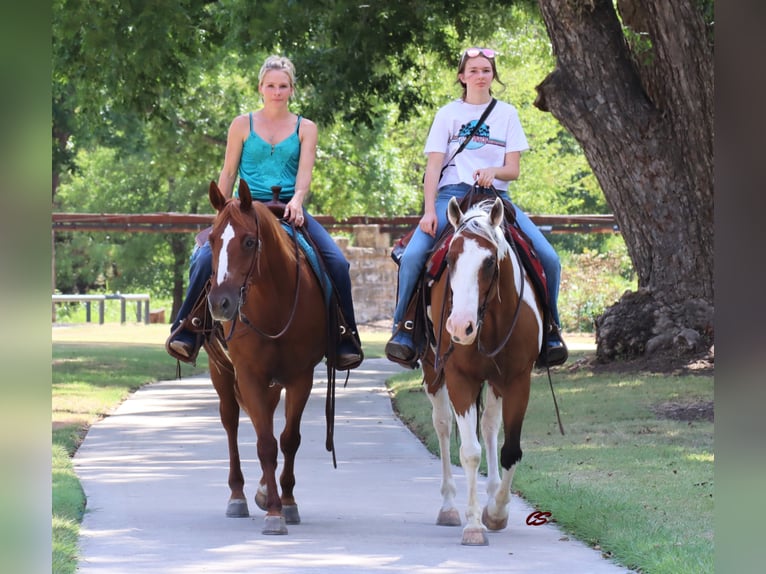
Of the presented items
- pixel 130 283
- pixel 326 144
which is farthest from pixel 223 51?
pixel 130 283

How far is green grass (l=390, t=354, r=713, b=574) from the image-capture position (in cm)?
735

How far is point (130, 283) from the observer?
2178 inches

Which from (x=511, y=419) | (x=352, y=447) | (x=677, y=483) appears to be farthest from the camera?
(x=352, y=447)

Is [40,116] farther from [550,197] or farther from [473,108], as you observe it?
[550,197]

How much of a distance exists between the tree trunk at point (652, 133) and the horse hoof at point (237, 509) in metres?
11.1

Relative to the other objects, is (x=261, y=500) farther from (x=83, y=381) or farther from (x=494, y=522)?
(x=83, y=381)

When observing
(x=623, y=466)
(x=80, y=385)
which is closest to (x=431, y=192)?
(x=623, y=466)

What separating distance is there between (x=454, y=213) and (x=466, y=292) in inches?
24.3

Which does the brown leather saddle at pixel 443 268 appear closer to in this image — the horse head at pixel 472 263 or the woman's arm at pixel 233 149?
the horse head at pixel 472 263

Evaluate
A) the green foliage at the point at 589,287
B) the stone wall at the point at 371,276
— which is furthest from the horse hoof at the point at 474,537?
the stone wall at the point at 371,276

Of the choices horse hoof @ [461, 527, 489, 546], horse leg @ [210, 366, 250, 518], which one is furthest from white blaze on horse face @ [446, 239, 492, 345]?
horse leg @ [210, 366, 250, 518]

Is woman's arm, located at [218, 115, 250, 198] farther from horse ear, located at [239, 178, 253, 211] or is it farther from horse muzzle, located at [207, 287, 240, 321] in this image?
horse muzzle, located at [207, 287, 240, 321]

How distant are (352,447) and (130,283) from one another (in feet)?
143

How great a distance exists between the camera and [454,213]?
7.60 meters
